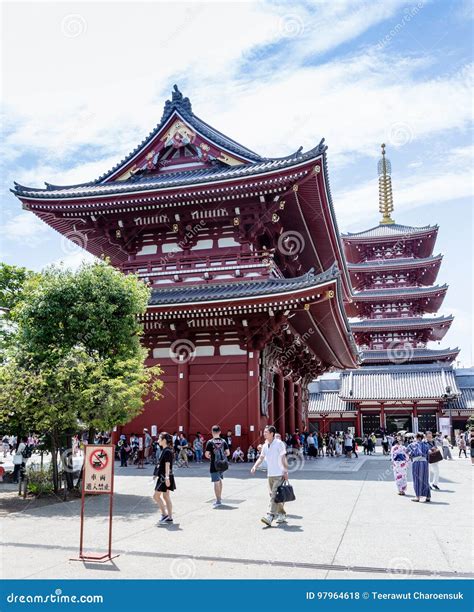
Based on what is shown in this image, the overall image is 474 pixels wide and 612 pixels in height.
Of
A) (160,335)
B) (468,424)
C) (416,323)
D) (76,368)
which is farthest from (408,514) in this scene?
(416,323)

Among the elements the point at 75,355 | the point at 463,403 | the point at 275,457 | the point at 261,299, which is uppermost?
the point at 261,299

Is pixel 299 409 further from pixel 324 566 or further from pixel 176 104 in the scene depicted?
pixel 324 566

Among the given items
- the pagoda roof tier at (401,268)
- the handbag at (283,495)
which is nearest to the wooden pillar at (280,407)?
the handbag at (283,495)

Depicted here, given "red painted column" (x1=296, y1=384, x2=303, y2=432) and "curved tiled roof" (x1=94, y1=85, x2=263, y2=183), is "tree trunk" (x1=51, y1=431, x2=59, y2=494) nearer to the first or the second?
"curved tiled roof" (x1=94, y1=85, x2=263, y2=183)

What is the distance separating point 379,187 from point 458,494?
187 ft

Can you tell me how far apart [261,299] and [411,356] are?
123 ft

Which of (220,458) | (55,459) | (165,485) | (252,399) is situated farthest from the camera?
(252,399)

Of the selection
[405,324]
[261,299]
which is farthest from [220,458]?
[405,324]

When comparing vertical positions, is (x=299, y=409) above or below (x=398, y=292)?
below

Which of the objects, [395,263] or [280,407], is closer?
[280,407]

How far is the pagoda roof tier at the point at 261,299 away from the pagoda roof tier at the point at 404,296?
2949cm

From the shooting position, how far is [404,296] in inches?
2186

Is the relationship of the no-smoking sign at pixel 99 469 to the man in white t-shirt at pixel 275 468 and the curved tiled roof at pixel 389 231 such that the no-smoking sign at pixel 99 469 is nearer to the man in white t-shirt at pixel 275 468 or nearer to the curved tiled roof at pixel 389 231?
the man in white t-shirt at pixel 275 468

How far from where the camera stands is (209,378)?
25.0m
